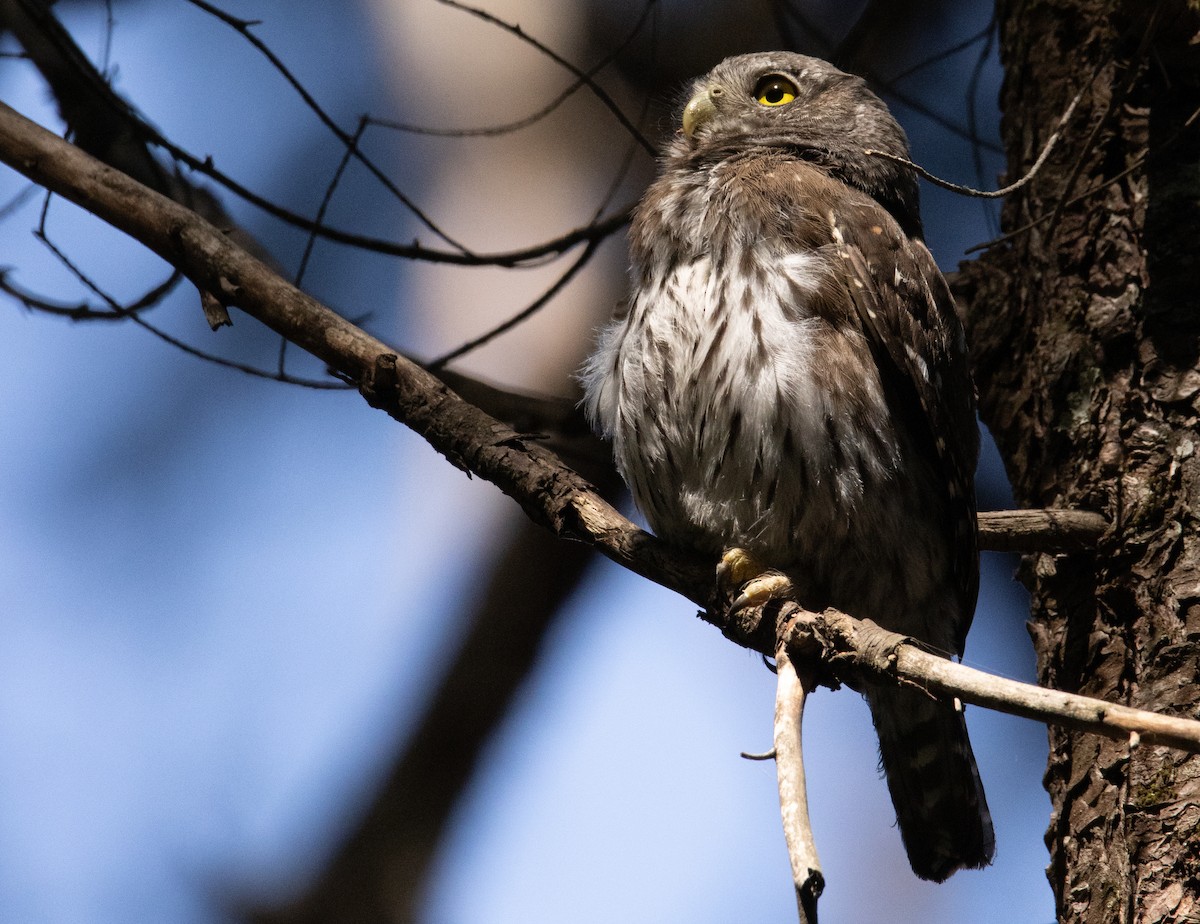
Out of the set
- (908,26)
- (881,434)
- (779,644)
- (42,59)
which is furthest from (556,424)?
(908,26)

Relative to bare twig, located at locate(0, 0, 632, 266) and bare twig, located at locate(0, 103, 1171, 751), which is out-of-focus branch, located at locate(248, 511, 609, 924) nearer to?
bare twig, located at locate(0, 0, 632, 266)

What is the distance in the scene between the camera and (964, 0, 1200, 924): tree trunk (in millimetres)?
3150

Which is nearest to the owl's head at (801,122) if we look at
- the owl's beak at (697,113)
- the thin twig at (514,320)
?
the owl's beak at (697,113)

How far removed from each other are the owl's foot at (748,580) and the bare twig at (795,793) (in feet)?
1.76

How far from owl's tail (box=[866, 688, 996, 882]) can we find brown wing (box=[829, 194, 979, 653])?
0.31 metres

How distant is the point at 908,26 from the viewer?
5945 mm

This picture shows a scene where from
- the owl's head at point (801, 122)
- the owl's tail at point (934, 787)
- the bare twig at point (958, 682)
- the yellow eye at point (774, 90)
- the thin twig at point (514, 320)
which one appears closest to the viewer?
the bare twig at point (958, 682)

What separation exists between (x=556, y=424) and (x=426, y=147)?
9.95 ft

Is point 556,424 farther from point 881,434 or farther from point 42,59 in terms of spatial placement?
point 42,59

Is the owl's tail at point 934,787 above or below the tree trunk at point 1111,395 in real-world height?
below

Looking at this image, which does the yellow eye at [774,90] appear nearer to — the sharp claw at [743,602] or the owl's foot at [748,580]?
the owl's foot at [748,580]

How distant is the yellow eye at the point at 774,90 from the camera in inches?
189

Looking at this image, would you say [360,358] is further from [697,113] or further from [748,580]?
[697,113]

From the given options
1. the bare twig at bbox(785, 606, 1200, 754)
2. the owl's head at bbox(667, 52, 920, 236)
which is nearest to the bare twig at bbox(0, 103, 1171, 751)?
the bare twig at bbox(785, 606, 1200, 754)
